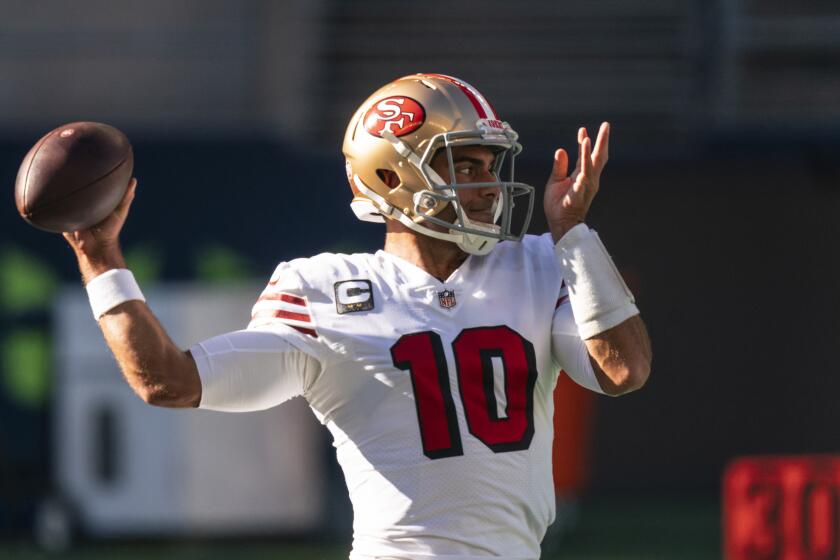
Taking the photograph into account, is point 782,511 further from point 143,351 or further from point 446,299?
point 143,351

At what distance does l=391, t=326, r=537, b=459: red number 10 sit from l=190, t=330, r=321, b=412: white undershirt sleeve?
0.19m

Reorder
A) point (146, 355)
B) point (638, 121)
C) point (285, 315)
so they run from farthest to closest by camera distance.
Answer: point (638, 121), point (285, 315), point (146, 355)

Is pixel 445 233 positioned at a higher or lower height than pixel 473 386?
higher

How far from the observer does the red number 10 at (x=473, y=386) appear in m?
2.81

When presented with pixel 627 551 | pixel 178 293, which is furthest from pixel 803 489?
pixel 178 293

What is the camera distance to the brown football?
8.74 feet

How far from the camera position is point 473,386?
2.83 m

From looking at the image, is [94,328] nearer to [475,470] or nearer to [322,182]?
[322,182]

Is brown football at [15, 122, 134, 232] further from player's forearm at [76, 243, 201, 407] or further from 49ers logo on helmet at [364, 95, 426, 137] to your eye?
49ers logo on helmet at [364, 95, 426, 137]

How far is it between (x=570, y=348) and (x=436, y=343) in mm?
255

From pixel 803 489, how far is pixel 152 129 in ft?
16.6

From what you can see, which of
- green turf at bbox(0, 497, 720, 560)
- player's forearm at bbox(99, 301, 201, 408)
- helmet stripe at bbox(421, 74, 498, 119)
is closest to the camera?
player's forearm at bbox(99, 301, 201, 408)

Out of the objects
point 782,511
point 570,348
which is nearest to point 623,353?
point 570,348

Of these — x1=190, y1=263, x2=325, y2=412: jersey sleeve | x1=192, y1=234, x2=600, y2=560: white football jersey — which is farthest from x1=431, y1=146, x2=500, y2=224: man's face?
x1=190, y1=263, x2=325, y2=412: jersey sleeve
